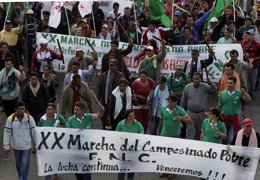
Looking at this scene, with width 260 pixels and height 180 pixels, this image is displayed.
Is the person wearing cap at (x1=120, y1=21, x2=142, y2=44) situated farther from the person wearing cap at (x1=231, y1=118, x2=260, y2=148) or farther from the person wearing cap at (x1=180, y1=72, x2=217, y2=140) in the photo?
the person wearing cap at (x1=231, y1=118, x2=260, y2=148)

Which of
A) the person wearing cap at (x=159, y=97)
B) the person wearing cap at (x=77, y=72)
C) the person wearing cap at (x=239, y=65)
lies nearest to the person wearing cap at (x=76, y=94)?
the person wearing cap at (x=77, y=72)

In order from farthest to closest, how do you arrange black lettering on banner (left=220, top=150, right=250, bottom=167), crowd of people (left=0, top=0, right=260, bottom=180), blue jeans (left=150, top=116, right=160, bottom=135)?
blue jeans (left=150, top=116, right=160, bottom=135)
crowd of people (left=0, top=0, right=260, bottom=180)
black lettering on banner (left=220, top=150, right=250, bottom=167)

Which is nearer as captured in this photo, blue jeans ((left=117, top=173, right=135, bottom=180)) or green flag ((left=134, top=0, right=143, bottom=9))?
blue jeans ((left=117, top=173, right=135, bottom=180))

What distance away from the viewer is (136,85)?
12.7 metres

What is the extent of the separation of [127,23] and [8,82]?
16.9 feet

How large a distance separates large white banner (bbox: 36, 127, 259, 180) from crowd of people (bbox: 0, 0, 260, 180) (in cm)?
19

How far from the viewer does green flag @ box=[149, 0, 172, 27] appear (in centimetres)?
1736

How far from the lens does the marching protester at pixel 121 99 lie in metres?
12.0

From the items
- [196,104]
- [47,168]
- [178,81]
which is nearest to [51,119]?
[47,168]

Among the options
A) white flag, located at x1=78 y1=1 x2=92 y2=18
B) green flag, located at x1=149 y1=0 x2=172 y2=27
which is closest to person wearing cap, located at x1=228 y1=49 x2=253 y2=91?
green flag, located at x1=149 y1=0 x2=172 y2=27

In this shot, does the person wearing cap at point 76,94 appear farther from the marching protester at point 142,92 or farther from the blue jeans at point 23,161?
the blue jeans at point 23,161

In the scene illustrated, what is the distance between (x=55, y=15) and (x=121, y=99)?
5770mm

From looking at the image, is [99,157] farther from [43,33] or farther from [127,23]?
[127,23]

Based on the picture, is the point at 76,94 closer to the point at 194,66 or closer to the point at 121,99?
the point at 121,99
